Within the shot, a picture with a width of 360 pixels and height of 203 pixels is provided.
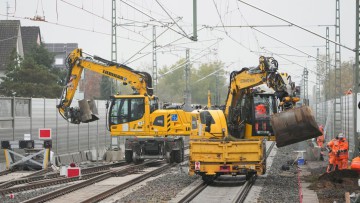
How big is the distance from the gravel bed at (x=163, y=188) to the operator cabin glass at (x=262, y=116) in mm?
2717

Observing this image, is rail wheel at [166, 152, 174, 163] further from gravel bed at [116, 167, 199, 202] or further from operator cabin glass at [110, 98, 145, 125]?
gravel bed at [116, 167, 199, 202]

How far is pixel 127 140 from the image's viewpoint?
2848cm

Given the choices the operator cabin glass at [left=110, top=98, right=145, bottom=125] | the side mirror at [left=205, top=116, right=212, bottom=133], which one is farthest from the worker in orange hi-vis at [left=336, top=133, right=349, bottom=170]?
the operator cabin glass at [left=110, top=98, right=145, bottom=125]

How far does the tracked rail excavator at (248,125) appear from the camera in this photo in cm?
1747

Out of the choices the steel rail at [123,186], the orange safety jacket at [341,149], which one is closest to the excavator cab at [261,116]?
the orange safety jacket at [341,149]

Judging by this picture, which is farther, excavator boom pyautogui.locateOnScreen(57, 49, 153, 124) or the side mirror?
excavator boom pyautogui.locateOnScreen(57, 49, 153, 124)

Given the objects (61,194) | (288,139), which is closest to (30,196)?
(61,194)

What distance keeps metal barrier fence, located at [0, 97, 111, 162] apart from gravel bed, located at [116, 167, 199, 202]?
6.96 metres

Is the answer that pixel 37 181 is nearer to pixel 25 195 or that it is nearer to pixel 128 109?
pixel 25 195

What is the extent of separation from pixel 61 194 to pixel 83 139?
658 inches

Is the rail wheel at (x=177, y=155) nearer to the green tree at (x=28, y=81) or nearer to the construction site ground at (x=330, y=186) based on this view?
the construction site ground at (x=330, y=186)

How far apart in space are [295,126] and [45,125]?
15400 millimetres

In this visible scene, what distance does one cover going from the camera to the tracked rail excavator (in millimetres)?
17469

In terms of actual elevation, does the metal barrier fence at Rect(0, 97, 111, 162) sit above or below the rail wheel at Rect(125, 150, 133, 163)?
above
